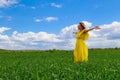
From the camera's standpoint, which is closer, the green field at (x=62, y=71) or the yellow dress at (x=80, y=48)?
the green field at (x=62, y=71)

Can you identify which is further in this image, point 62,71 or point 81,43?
point 81,43

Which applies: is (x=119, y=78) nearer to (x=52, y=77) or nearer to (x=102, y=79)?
(x=102, y=79)

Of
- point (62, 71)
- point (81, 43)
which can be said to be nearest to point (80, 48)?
point (81, 43)

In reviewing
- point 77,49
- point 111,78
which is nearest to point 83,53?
point 77,49

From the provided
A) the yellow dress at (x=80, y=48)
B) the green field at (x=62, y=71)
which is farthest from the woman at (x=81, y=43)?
the green field at (x=62, y=71)

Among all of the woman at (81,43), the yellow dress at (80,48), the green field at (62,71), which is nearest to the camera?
the green field at (62,71)

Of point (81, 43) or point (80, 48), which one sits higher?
point (81, 43)

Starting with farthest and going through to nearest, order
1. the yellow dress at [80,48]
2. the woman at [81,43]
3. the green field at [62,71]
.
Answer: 1. the yellow dress at [80,48]
2. the woman at [81,43]
3. the green field at [62,71]

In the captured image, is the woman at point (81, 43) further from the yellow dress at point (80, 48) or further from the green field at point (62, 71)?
the green field at point (62, 71)

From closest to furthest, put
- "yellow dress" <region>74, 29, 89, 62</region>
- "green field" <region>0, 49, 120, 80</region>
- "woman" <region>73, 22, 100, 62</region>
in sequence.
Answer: "green field" <region>0, 49, 120, 80</region>
"woman" <region>73, 22, 100, 62</region>
"yellow dress" <region>74, 29, 89, 62</region>

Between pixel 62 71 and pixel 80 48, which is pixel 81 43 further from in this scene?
pixel 62 71

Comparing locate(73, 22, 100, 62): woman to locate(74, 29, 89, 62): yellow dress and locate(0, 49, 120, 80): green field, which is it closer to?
locate(74, 29, 89, 62): yellow dress

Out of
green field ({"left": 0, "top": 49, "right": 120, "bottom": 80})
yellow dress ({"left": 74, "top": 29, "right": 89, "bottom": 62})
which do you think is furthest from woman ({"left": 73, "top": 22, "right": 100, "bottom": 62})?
green field ({"left": 0, "top": 49, "right": 120, "bottom": 80})

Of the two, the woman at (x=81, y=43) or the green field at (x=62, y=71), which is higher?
the woman at (x=81, y=43)
